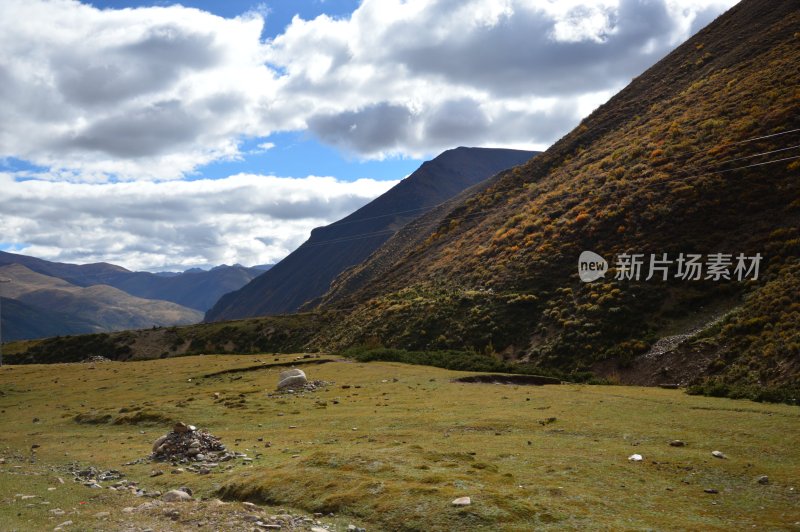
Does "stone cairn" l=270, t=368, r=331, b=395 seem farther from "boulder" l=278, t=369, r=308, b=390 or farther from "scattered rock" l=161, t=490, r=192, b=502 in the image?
"scattered rock" l=161, t=490, r=192, b=502

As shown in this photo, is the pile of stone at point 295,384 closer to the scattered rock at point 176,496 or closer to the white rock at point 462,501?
the scattered rock at point 176,496

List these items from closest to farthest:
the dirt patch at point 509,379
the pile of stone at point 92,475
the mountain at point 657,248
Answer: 1. the pile of stone at point 92,475
2. the dirt patch at point 509,379
3. the mountain at point 657,248

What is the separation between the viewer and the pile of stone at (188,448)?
71.5 feet

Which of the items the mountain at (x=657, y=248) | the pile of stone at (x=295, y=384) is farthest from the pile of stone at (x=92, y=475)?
the mountain at (x=657, y=248)

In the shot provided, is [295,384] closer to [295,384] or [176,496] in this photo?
[295,384]

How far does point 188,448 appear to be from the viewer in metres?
22.5

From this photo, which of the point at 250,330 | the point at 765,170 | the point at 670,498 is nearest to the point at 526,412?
the point at 670,498

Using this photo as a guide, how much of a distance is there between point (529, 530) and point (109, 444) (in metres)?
22.4

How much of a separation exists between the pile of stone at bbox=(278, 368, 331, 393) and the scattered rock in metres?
23.5

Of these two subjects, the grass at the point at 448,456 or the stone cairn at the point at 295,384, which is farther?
the stone cairn at the point at 295,384

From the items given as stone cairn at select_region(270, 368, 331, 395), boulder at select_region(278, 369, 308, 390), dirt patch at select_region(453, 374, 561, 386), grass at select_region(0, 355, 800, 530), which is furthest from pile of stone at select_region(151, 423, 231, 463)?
dirt patch at select_region(453, 374, 561, 386)

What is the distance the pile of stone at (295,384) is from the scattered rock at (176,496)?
23.5 metres

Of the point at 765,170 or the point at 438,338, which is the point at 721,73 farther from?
the point at 438,338

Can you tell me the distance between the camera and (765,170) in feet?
188
